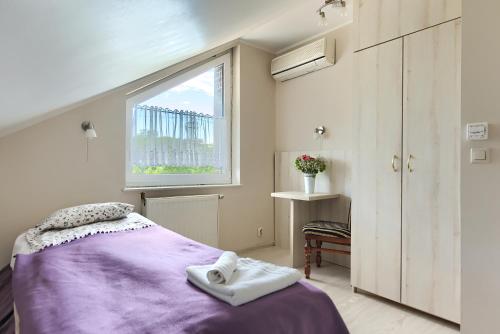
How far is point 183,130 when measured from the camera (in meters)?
3.23

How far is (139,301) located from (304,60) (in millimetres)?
3022

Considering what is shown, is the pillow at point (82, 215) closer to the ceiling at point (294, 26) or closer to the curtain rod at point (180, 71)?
the curtain rod at point (180, 71)

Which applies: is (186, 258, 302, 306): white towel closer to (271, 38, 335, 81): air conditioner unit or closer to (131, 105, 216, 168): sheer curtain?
(131, 105, 216, 168): sheer curtain

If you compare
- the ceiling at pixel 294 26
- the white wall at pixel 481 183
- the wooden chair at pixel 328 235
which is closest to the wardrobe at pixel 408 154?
the wooden chair at pixel 328 235

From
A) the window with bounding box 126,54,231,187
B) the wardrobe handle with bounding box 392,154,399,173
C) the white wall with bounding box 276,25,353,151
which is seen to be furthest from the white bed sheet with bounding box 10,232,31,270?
the white wall with bounding box 276,25,353,151

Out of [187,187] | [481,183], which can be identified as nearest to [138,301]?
[481,183]

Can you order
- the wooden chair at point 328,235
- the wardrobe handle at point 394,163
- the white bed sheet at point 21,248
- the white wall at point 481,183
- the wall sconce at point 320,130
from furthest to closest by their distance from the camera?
the wall sconce at point 320,130 → the wooden chair at point 328,235 → the wardrobe handle at point 394,163 → the white bed sheet at point 21,248 → the white wall at point 481,183

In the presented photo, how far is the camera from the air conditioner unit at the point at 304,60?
3.17m

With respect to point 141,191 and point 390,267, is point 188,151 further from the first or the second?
point 390,267

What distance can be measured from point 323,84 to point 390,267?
6.79ft

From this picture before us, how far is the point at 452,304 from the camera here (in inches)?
75.1

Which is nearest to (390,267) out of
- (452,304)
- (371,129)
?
(452,304)

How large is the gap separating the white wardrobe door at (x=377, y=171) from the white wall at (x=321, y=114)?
0.70 meters

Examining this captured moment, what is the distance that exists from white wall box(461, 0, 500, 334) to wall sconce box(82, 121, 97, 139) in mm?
2643
